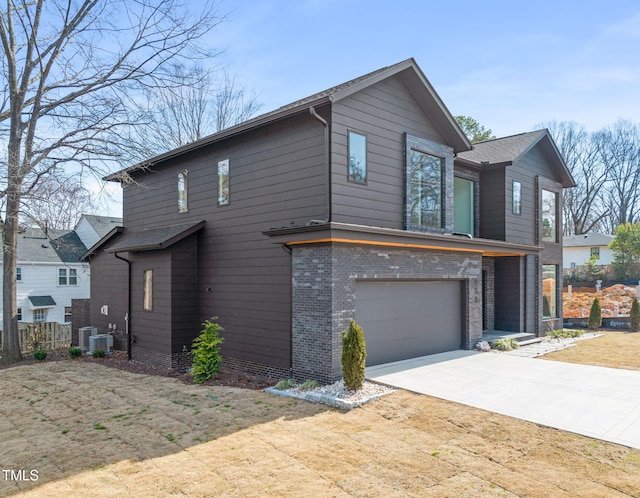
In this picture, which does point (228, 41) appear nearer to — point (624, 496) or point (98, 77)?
point (98, 77)

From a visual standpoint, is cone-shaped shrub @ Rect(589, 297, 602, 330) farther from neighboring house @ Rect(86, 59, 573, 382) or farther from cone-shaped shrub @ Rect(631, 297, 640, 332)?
neighboring house @ Rect(86, 59, 573, 382)

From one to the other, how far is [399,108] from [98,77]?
28.7ft

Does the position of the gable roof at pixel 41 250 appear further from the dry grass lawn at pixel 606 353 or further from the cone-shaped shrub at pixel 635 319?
the cone-shaped shrub at pixel 635 319

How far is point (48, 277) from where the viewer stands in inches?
1019

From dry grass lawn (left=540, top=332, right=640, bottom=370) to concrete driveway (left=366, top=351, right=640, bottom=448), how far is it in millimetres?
1024

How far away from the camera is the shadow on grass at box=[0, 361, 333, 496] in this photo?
6.00 metres

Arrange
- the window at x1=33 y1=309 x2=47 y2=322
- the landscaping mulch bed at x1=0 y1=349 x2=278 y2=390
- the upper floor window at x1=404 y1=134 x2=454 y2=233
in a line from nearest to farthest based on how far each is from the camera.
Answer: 1. the landscaping mulch bed at x1=0 y1=349 x2=278 y2=390
2. the upper floor window at x1=404 y1=134 x2=454 y2=233
3. the window at x1=33 y1=309 x2=47 y2=322

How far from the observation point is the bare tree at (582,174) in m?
42.7

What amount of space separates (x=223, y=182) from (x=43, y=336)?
9560 millimetres

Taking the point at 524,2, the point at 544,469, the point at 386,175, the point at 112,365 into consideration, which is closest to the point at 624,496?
the point at 544,469

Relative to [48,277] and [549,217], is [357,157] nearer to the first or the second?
[549,217]

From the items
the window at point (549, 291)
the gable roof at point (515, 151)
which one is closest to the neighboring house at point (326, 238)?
the gable roof at point (515, 151)

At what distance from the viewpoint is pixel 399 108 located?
36.4 feet

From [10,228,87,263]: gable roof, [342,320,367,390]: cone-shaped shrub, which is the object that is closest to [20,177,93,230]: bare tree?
[342,320,367,390]: cone-shaped shrub
